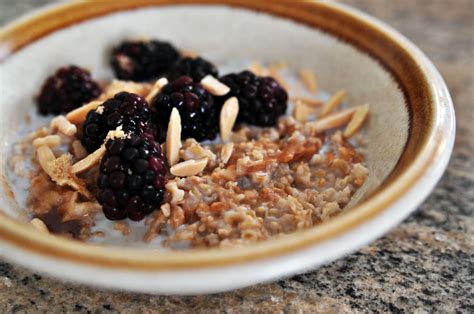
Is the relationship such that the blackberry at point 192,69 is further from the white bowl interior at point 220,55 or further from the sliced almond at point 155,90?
the white bowl interior at point 220,55

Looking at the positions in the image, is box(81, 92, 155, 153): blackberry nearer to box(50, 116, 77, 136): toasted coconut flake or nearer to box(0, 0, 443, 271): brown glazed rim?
box(50, 116, 77, 136): toasted coconut flake

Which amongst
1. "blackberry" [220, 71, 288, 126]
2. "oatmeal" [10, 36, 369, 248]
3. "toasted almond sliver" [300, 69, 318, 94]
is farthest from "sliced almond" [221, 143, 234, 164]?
"toasted almond sliver" [300, 69, 318, 94]

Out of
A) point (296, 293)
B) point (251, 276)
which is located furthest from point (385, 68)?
point (251, 276)

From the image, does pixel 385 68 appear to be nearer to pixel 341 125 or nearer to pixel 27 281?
pixel 341 125

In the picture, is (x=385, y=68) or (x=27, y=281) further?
(x=385, y=68)

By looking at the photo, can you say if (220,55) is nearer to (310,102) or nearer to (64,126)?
(310,102)

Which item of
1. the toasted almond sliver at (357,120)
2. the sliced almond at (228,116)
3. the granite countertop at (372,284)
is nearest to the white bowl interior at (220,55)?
the toasted almond sliver at (357,120)
